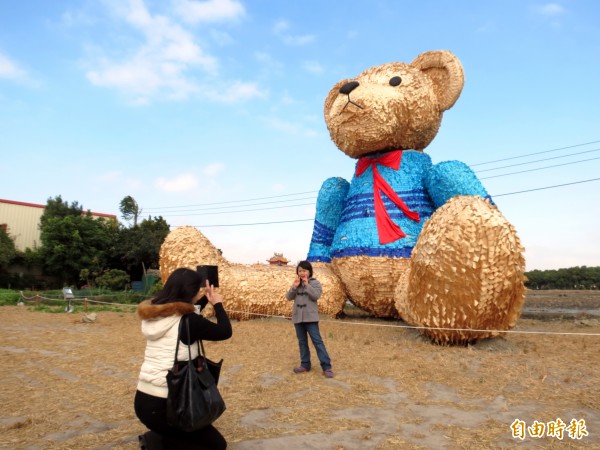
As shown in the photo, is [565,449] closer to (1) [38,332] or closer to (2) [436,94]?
(2) [436,94]

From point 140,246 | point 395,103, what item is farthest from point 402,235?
point 140,246

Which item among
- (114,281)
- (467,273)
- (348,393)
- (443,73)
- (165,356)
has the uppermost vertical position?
(443,73)

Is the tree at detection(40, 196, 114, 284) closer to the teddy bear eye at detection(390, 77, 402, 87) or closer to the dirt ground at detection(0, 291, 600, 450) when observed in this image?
the dirt ground at detection(0, 291, 600, 450)

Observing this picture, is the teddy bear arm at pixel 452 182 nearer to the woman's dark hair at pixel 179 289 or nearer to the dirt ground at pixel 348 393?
the dirt ground at pixel 348 393

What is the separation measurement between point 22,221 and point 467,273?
26.8 m

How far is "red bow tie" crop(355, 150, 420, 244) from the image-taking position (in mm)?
5336

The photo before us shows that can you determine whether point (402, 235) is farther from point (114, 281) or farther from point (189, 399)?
point (114, 281)

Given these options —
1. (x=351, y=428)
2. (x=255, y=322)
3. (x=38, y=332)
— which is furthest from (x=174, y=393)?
(x=38, y=332)

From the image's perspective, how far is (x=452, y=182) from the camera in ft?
16.9

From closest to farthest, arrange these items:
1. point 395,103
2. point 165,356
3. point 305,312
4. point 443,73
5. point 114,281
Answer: point 165,356 → point 305,312 → point 395,103 → point 443,73 → point 114,281

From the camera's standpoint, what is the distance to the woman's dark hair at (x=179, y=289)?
2178mm

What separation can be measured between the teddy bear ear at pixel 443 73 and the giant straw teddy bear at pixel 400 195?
12mm

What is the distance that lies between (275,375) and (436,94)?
396 cm

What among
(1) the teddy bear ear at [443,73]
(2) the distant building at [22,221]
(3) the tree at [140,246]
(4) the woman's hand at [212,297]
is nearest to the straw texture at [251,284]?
(1) the teddy bear ear at [443,73]
